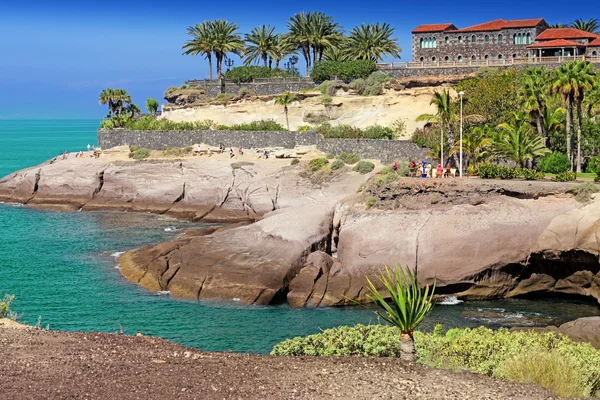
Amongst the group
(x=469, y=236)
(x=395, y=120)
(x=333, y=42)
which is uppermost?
(x=333, y=42)

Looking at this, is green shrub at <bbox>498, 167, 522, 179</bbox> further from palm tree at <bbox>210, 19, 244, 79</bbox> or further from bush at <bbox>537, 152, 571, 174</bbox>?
palm tree at <bbox>210, 19, 244, 79</bbox>

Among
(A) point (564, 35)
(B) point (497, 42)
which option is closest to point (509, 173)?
(A) point (564, 35)

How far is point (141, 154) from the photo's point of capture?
2842 inches

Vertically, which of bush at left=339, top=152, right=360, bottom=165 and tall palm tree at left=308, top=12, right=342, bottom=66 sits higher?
tall palm tree at left=308, top=12, right=342, bottom=66

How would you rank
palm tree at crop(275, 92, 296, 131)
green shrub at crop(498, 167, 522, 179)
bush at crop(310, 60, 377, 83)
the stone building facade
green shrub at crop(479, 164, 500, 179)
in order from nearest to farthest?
1. green shrub at crop(498, 167, 522, 179)
2. green shrub at crop(479, 164, 500, 179)
3. palm tree at crop(275, 92, 296, 131)
4. the stone building facade
5. bush at crop(310, 60, 377, 83)

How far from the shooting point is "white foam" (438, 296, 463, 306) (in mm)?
38844

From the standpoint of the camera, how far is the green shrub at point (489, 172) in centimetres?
4619

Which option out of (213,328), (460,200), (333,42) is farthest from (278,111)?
(213,328)

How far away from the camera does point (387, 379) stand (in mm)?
18672

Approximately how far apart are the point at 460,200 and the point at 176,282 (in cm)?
1522

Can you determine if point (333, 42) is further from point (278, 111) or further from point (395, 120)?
point (395, 120)

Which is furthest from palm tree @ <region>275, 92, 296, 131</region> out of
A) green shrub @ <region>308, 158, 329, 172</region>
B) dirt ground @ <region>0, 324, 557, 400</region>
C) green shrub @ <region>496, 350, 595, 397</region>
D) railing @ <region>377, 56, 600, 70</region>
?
green shrub @ <region>496, 350, 595, 397</region>

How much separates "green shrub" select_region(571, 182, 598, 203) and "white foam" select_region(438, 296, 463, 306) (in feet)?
27.0

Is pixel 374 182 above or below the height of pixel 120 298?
above
